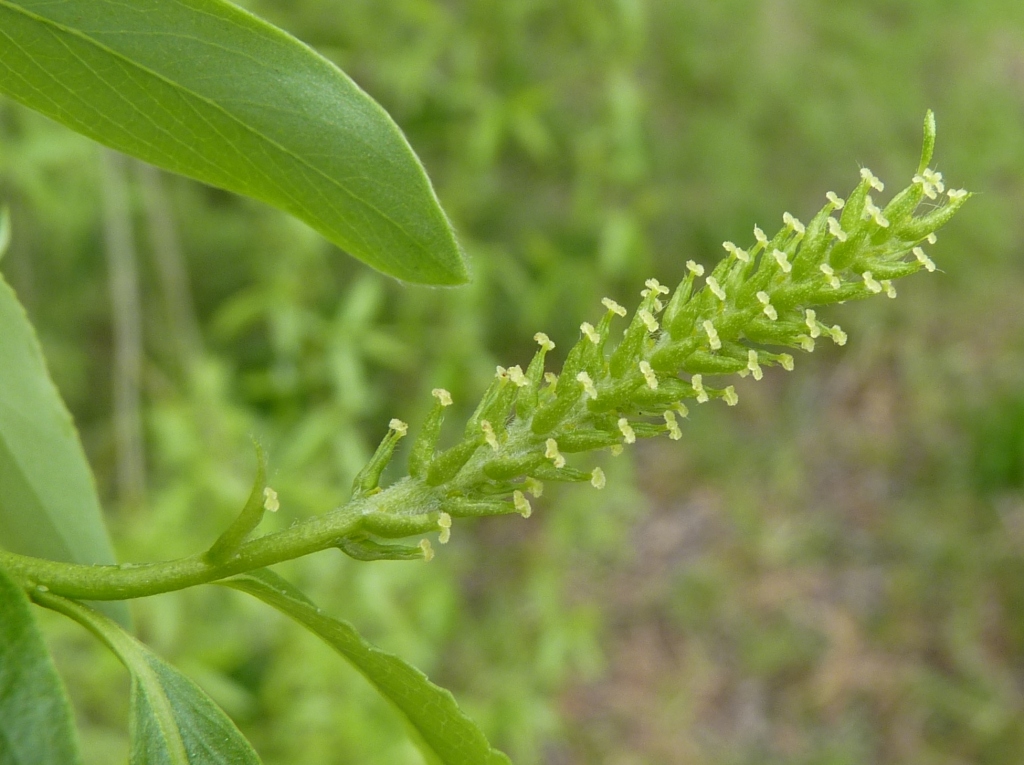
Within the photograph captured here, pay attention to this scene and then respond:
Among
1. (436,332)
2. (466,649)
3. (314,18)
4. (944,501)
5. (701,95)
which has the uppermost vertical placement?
(701,95)

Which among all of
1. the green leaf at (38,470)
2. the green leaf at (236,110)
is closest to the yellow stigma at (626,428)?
the green leaf at (236,110)

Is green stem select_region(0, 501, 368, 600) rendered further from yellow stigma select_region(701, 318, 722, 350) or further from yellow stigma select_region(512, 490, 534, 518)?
yellow stigma select_region(701, 318, 722, 350)

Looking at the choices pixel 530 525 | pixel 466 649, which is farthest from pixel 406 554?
pixel 530 525

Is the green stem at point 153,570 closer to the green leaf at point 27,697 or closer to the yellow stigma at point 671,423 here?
the green leaf at point 27,697

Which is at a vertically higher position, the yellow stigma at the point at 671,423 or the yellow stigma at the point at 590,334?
the yellow stigma at the point at 590,334

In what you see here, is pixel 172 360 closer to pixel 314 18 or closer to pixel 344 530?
pixel 314 18

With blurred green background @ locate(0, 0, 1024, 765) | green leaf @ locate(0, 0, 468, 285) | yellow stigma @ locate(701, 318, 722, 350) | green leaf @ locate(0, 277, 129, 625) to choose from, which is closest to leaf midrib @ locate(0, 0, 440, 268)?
green leaf @ locate(0, 0, 468, 285)
